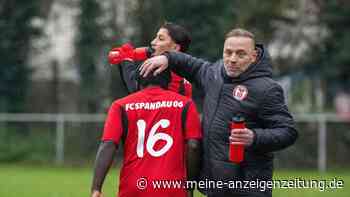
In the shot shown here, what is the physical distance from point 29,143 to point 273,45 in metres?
9.72

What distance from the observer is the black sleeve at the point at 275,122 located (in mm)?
5863

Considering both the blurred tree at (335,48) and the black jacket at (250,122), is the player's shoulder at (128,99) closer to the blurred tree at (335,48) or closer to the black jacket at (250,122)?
the black jacket at (250,122)

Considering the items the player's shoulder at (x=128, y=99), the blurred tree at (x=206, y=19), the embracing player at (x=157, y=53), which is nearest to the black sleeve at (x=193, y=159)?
the player's shoulder at (x=128, y=99)

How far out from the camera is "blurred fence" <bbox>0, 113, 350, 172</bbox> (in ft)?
71.4

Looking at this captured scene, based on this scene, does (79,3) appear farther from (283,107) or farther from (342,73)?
(283,107)

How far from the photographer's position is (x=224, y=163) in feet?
19.7

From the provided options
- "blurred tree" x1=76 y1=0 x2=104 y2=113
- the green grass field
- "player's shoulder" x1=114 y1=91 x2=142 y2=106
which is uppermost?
"blurred tree" x1=76 y1=0 x2=104 y2=113

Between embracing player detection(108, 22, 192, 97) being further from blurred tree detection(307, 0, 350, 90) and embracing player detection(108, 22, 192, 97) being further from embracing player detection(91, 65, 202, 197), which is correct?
blurred tree detection(307, 0, 350, 90)

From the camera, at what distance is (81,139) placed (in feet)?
73.6

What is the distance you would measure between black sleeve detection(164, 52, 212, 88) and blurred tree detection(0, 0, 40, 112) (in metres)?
18.4

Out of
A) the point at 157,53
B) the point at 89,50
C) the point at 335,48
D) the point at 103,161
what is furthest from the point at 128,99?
the point at 335,48

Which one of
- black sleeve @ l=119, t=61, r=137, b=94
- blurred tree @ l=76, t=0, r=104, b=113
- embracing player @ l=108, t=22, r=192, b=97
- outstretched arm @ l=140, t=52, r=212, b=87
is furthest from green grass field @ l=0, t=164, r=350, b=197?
blurred tree @ l=76, t=0, r=104, b=113

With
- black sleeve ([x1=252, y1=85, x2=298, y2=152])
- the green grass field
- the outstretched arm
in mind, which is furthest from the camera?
the green grass field

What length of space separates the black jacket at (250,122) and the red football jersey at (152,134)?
0.52ft
